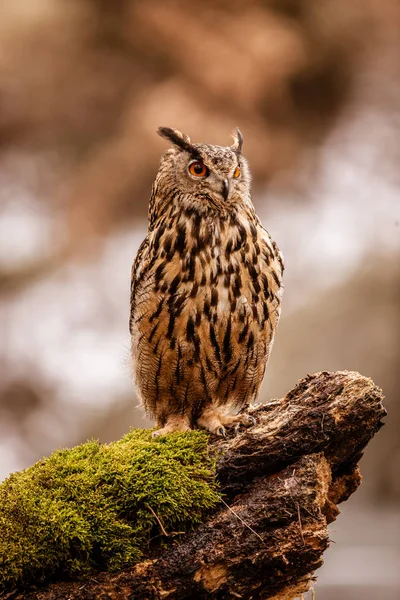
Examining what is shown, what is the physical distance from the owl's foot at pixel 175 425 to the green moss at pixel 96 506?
35 cm

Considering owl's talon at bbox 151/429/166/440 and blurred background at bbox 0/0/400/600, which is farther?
blurred background at bbox 0/0/400/600

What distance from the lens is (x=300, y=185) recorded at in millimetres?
4371

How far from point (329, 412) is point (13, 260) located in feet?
10.8

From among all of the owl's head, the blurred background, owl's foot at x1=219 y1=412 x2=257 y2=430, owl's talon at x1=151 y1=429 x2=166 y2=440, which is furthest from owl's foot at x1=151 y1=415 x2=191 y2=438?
the blurred background

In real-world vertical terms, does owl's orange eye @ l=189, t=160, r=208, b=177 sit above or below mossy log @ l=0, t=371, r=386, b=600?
A: above

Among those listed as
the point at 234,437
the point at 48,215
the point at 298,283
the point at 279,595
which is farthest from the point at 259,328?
the point at 48,215

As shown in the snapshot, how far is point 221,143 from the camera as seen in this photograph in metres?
4.17

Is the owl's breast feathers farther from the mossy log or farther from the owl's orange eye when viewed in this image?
the mossy log

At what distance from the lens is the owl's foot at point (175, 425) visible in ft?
7.45

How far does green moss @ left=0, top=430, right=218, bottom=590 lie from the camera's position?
5.37ft

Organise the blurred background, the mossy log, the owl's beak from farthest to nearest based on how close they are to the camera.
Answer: the blurred background → the owl's beak → the mossy log

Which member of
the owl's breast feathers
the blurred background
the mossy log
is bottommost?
the mossy log

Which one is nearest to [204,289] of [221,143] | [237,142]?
[237,142]

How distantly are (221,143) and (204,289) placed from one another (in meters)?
2.24
